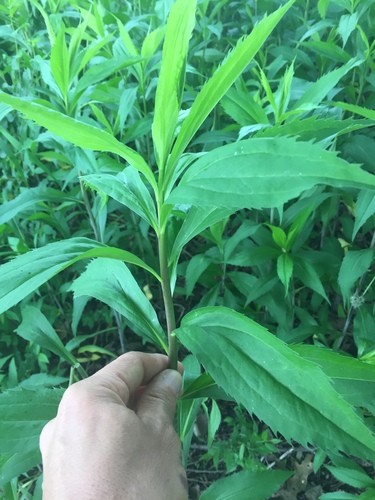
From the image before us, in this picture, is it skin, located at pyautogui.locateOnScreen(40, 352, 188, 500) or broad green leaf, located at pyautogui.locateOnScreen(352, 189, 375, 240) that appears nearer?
skin, located at pyautogui.locateOnScreen(40, 352, 188, 500)

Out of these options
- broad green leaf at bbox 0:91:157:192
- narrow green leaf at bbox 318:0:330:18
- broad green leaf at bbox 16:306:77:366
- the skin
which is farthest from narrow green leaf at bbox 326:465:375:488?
narrow green leaf at bbox 318:0:330:18

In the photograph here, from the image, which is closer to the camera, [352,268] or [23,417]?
[23,417]

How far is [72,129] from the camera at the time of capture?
0.66 metres

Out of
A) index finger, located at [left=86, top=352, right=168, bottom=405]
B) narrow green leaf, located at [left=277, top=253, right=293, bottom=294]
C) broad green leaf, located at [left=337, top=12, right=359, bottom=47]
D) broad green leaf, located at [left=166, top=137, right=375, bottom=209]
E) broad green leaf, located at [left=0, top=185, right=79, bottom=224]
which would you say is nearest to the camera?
broad green leaf, located at [left=166, top=137, right=375, bottom=209]

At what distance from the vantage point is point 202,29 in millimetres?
1997

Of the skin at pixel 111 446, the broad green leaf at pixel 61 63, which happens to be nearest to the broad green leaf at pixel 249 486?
the skin at pixel 111 446

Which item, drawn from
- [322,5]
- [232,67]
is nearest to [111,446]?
[232,67]

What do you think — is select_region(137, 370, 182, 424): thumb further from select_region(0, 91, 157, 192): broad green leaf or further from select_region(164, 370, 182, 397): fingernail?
select_region(0, 91, 157, 192): broad green leaf

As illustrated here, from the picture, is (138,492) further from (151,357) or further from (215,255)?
(215,255)

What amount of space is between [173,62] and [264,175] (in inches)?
7.9

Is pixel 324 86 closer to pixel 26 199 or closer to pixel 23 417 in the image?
pixel 26 199

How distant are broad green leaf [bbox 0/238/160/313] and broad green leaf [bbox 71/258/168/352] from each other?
190 mm

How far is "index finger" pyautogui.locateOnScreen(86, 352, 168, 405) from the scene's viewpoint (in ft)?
2.94

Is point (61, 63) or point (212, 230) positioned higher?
point (61, 63)
